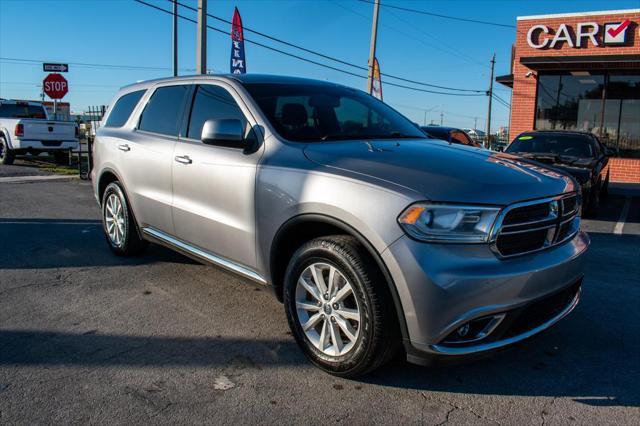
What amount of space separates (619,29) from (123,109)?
15944 mm

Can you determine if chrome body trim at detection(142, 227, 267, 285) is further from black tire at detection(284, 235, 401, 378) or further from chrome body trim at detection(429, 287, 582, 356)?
chrome body trim at detection(429, 287, 582, 356)

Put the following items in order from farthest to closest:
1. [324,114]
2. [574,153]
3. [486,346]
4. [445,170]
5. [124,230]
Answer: [574,153], [124,230], [324,114], [445,170], [486,346]

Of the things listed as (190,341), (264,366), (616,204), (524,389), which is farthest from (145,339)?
(616,204)

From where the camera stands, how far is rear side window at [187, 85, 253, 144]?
4.02 metres

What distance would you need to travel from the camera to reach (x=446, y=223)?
267 cm

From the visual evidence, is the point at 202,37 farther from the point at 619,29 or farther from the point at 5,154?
the point at 619,29

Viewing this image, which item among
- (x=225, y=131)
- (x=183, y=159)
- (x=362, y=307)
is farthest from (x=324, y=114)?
(x=362, y=307)

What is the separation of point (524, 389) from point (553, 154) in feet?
23.8

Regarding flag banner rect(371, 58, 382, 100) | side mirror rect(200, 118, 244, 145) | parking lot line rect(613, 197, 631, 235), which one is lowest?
parking lot line rect(613, 197, 631, 235)

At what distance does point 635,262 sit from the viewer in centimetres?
603

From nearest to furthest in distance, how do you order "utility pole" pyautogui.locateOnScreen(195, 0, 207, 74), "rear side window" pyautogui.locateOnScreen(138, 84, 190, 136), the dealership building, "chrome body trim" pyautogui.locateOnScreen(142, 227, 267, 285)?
"chrome body trim" pyautogui.locateOnScreen(142, 227, 267, 285)
"rear side window" pyautogui.locateOnScreen(138, 84, 190, 136)
"utility pole" pyautogui.locateOnScreen(195, 0, 207, 74)
the dealership building

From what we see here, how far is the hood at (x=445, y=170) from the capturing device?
2.74m

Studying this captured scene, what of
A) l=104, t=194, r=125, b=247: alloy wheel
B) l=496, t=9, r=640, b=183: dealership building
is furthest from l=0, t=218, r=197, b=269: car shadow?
l=496, t=9, r=640, b=183: dealership building

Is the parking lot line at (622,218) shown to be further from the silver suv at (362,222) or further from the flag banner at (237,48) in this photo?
the flag banner at (237,48)
